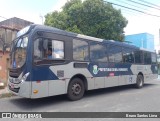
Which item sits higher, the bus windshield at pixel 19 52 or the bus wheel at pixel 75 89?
the bus windshield at pixel 19 52

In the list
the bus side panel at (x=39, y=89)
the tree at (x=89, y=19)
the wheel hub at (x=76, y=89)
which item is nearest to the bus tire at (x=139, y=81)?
the wheel hub at (x=76, y=89)

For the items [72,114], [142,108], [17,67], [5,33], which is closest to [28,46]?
[17,67]

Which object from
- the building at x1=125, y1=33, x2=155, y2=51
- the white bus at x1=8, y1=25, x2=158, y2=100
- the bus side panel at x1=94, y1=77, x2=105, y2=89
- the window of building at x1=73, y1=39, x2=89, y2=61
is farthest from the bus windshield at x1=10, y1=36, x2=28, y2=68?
the building at x1=125, y1=33, x2=155, y2=51

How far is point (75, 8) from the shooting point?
19.0m

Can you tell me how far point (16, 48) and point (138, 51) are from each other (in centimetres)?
849

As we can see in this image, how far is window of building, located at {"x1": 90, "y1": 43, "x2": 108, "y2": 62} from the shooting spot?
9473mm

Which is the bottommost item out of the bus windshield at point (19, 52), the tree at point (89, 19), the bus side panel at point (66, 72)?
the bus side panel at point (66, 72)

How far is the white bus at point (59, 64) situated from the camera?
6996mm

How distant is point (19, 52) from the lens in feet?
25.0

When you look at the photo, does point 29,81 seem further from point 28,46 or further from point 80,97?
point 80,97

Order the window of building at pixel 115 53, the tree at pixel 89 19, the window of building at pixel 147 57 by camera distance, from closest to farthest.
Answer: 1. the window of building at pixel 115 53
2. the window of building at pixel 147 57
3. the tree at pixel 89 19

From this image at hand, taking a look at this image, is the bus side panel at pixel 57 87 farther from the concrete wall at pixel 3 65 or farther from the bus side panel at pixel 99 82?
the concrete wall at pixel 3 65

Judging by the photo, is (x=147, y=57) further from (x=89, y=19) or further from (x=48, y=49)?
(x=48, y=49)

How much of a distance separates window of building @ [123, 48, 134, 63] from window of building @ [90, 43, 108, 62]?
2.07 metres
